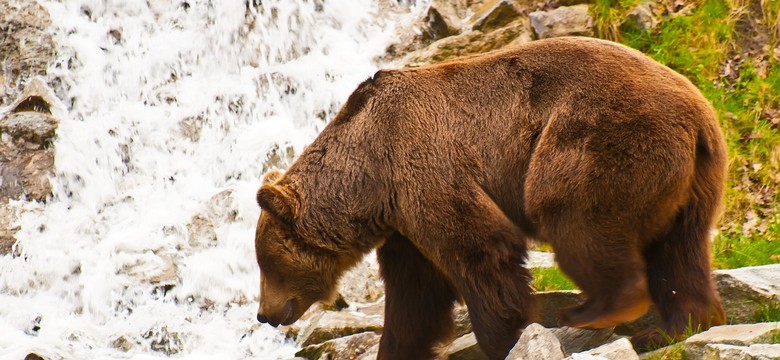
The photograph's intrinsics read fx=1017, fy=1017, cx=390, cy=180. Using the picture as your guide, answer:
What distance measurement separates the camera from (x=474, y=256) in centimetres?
555

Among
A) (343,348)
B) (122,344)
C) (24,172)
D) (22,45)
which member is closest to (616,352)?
(343,348)

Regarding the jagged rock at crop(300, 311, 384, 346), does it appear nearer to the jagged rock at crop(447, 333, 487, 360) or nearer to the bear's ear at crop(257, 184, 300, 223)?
the jagged rock at crop(447, 333, 487, 360)

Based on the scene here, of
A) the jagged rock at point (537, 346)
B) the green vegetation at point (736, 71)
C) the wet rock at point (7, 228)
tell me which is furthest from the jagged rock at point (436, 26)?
the jagged rock at point (537, 346)

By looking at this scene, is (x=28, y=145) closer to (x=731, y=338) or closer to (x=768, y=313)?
(x=768, y=313)

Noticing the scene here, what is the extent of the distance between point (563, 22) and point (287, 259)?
16.9ft

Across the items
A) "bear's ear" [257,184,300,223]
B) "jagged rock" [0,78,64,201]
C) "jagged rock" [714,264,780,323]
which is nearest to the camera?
"jagged rock" [714,264,780,323]

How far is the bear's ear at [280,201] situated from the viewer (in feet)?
20.3

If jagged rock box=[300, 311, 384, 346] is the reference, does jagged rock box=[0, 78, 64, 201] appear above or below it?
above

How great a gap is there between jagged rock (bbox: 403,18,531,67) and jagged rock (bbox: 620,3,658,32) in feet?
3.25

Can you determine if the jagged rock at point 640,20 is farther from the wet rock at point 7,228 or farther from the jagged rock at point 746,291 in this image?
the wet rock at point 7,228

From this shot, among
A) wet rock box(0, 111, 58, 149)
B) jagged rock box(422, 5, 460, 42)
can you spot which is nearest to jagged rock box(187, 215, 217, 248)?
A: wet rock box(0, 111, 58, 149)

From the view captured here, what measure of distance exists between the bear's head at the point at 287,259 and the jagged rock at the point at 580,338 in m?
1.48

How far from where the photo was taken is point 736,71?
387 inches

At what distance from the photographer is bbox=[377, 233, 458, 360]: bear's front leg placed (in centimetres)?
629
